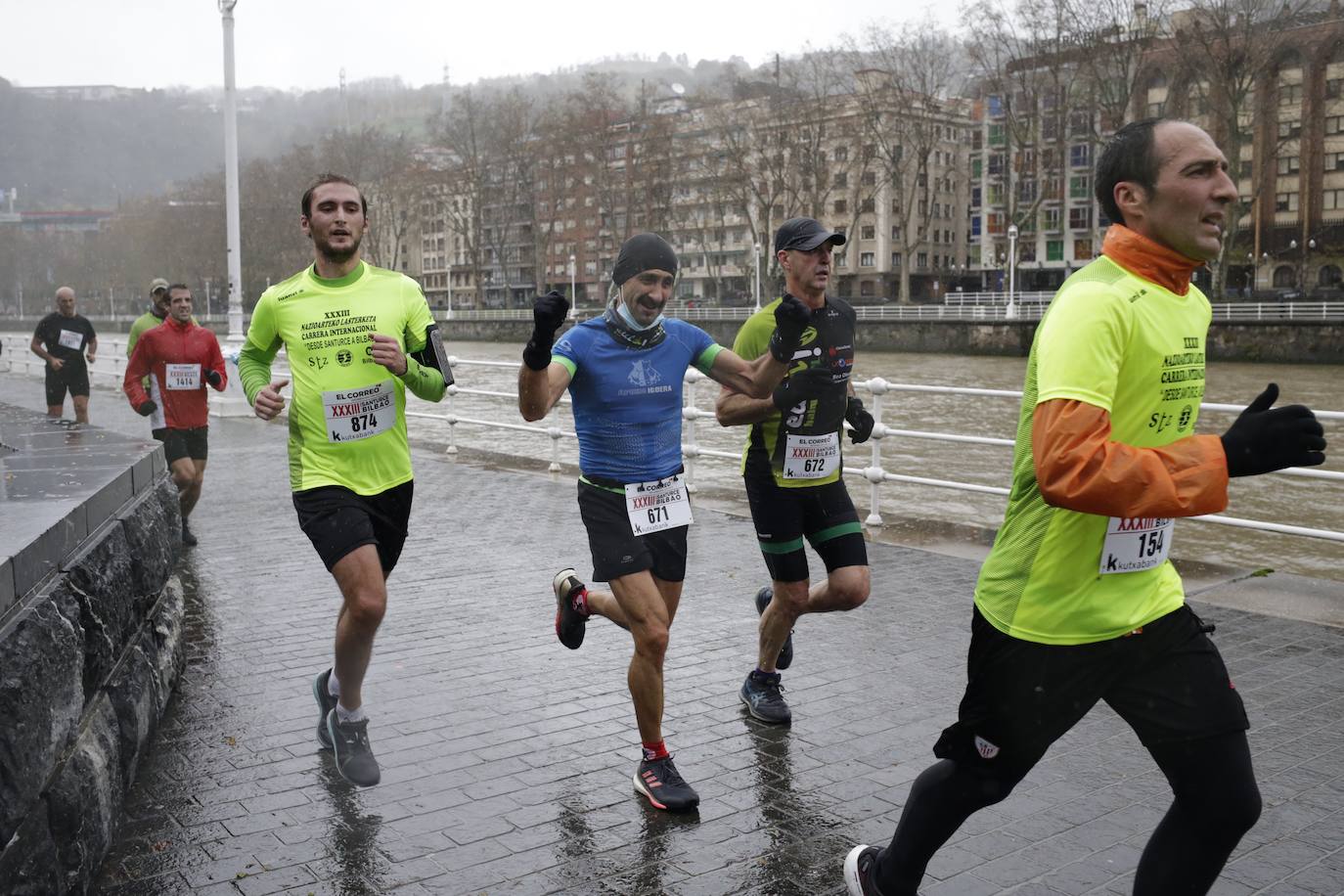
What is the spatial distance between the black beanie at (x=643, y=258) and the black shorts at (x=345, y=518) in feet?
3.79

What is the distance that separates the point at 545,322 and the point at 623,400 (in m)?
0.64

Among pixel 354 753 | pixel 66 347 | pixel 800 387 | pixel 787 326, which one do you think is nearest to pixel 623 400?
pixel 787 326

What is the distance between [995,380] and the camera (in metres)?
38.1

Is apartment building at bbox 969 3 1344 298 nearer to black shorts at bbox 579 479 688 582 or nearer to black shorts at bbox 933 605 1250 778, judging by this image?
black shorts at bbox 579 479 688 582

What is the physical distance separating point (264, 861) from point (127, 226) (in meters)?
133

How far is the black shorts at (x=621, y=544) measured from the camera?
4426mm

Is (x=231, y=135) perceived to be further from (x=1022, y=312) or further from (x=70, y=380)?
(x=1022, y=312)

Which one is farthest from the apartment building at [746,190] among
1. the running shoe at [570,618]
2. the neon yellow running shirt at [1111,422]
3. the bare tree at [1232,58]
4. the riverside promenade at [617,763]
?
the neon yellow running shirt at [1111,422]

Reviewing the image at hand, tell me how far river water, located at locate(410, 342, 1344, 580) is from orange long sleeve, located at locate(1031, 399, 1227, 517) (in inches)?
260

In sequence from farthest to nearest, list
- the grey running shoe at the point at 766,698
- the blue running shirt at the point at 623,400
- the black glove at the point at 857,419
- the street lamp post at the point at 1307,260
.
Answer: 1. the street lamp post at the point at 1307,260
2. the black glove at the point at 857,419
3. the grey running shoe at the point at 766,698
4. the blue running shirt at the point at 623,400

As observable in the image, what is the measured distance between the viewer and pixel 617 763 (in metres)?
4.80

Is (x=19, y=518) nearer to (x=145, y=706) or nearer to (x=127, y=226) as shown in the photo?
(x=145, y=706)

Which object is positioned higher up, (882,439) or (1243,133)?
(1243,133)

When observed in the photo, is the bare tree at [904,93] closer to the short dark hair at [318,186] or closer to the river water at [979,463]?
the river water at [979,463]
